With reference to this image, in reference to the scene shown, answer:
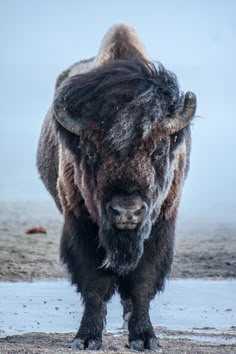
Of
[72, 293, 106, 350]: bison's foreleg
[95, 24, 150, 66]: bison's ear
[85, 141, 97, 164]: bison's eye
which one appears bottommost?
[72, 293, 106, 350]: bison's foreleg

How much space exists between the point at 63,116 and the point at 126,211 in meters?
1.36

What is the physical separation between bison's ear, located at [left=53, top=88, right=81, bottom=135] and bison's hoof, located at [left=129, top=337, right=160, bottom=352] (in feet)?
5.83

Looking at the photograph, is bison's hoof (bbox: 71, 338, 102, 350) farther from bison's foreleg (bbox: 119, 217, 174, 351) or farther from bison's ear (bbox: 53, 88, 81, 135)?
bison's ear (bbox: 53, 88, 81, 135)

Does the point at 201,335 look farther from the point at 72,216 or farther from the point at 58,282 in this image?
the point at 58,282

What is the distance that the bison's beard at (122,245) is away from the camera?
11234 millimetres

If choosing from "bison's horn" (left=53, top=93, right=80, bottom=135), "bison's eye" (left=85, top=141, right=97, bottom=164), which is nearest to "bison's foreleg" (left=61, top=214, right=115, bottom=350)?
"bison's eye" (left=85, top=141, right=97, bottom=164)

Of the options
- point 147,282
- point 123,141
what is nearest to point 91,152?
point 123,141

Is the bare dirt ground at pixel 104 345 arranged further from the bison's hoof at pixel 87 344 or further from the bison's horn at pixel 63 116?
the bison's horn at pixel 63 116

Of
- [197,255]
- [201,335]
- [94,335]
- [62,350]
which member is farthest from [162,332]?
[197,255]

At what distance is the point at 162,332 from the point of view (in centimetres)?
1267

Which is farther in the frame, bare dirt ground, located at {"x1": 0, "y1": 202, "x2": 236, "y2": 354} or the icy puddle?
the icy puddle

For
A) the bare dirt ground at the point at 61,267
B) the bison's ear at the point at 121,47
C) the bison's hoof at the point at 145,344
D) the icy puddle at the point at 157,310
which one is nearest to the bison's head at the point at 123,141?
the bison's hoof at the point at 145,344

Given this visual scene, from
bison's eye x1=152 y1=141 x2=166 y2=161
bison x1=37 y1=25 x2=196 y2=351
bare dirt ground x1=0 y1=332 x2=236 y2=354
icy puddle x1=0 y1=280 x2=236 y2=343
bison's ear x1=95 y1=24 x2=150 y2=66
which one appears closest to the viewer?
bare dirt ground x1=0 y1=332 x2=236 y2=354

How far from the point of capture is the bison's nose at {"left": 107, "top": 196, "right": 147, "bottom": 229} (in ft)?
35.7
